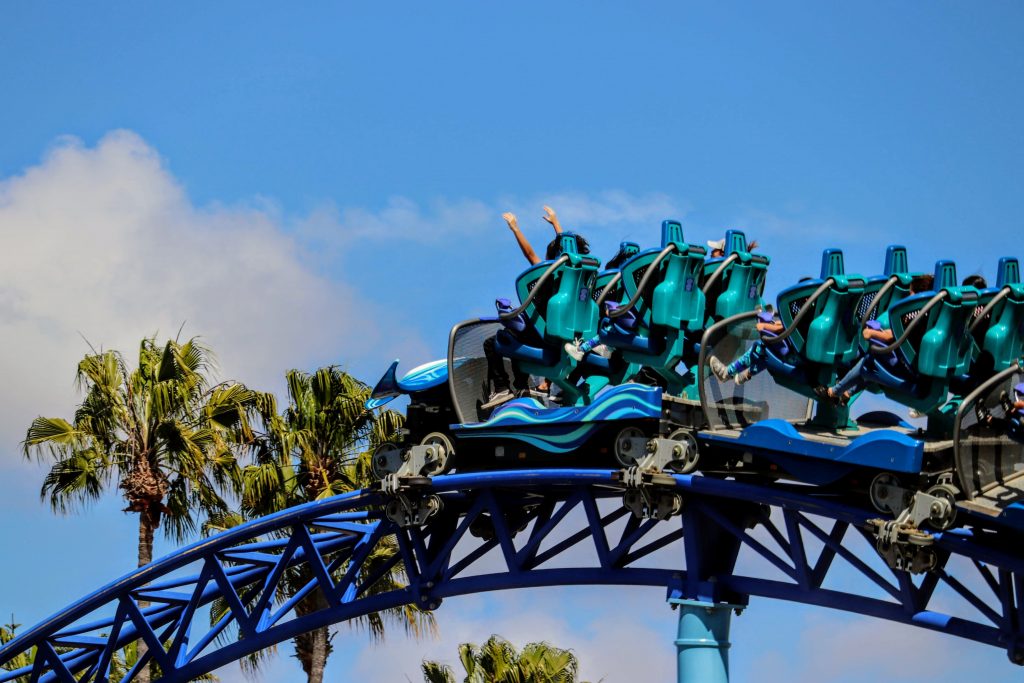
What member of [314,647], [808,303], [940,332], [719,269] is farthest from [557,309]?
[314,647]

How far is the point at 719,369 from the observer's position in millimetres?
16766

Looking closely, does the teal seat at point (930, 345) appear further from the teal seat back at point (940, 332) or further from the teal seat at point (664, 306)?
the teal seat at point (664, 306)

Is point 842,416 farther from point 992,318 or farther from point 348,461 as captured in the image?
point 348,461

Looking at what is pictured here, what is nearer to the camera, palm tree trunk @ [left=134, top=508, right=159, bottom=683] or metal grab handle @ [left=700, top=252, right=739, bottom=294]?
metal grab handle @ [left=700, top=252, right=739, bottom=294]

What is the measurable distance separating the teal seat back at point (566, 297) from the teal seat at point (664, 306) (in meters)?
0.45

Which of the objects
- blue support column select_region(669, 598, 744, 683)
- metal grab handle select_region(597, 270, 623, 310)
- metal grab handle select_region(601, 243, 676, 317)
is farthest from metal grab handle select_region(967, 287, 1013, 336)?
metal grab handle select_region(597, 270, 623, 310)

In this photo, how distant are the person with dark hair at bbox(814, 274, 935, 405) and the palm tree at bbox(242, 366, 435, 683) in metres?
8.63

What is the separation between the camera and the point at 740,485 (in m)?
16.4

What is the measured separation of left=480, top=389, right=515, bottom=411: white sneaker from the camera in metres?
18.7

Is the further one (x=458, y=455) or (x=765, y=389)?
(x=458, y=455)

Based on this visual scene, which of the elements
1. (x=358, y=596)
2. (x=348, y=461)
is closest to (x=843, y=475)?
(x=358, y=596)

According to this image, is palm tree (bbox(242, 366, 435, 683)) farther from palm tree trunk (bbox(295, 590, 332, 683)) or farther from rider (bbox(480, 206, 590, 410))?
rider (bbox(480, 206, 590, 410))

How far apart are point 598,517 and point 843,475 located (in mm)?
3050

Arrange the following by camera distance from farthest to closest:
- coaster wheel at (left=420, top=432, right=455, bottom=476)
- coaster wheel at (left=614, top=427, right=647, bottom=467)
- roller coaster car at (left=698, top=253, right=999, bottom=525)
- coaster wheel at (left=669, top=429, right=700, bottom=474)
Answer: coaster wheel at (left=420, top=432, right=455, bottom=476)
coaster wheel at (left=614, top=427, right=647, bottom=467)
coaster wheel at (left=669, top=429, right=700, bottom=474)
roller coaster car at (left=698, top=253, right=999, bottom=525)
